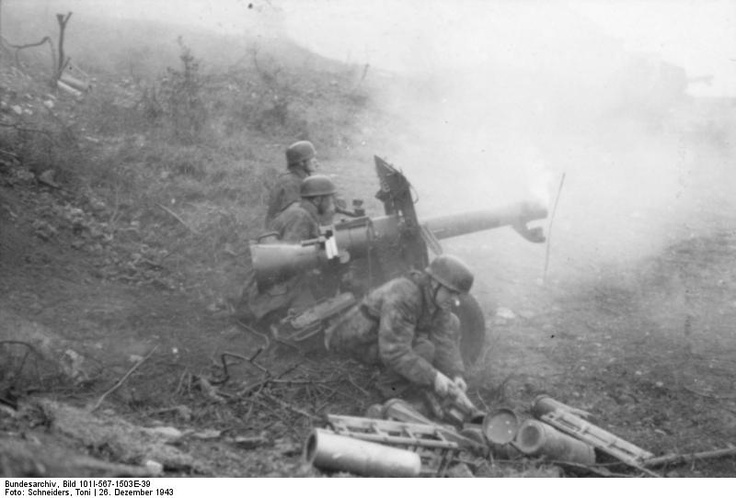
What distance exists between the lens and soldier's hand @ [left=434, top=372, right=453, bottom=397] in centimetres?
465

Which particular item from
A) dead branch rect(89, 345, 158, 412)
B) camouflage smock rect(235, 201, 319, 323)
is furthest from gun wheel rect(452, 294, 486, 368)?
dead branch rect(89, 345, 158, 412)

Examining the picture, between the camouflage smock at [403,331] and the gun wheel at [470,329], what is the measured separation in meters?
0.38

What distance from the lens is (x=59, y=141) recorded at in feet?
25.5

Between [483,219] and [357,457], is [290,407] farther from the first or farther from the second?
[483,219]

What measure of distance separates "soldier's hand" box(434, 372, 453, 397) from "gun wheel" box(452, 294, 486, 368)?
1.03 metres

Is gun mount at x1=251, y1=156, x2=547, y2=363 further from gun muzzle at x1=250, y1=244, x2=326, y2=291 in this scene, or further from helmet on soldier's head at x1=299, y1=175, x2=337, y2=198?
helmet on soldier's head at x1=299, y1=175, x2=337, y2=198

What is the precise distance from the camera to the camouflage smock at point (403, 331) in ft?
15.6

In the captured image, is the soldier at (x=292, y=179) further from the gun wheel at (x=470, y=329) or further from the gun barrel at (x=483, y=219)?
the gun wheel at (x=470, y=329)

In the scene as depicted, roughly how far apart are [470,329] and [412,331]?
98 cm

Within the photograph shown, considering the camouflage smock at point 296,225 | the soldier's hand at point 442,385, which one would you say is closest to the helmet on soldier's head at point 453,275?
the soldier's hand at point 442,385

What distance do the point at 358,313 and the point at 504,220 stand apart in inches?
73.4

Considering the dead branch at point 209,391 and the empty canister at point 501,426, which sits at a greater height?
the empty canister at point 501,426

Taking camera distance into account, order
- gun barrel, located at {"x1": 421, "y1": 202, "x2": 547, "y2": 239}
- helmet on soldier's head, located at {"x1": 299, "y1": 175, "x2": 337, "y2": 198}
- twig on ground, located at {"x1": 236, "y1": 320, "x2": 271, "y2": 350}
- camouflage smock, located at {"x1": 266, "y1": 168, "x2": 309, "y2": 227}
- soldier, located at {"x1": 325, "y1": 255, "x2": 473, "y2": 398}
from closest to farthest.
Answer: soldier, located at {"x1": 325, "y1": 255, "x2": 473, "y2": 398}, twig on ground, located at {"x1": 236, "y1": 320, "x2": 271, "y2": 350}, gun barrel, located at {"x1": 421, "y1": 202, "x2": 547, "y2": 239}, helmet on soldier's head, located at {"x1": 299, "y1": 175, "x2": 337, "y2": 198}, camouflage smock, located at {"x1": 266, "y1": 168, "x2": 309, "y2": 227}
